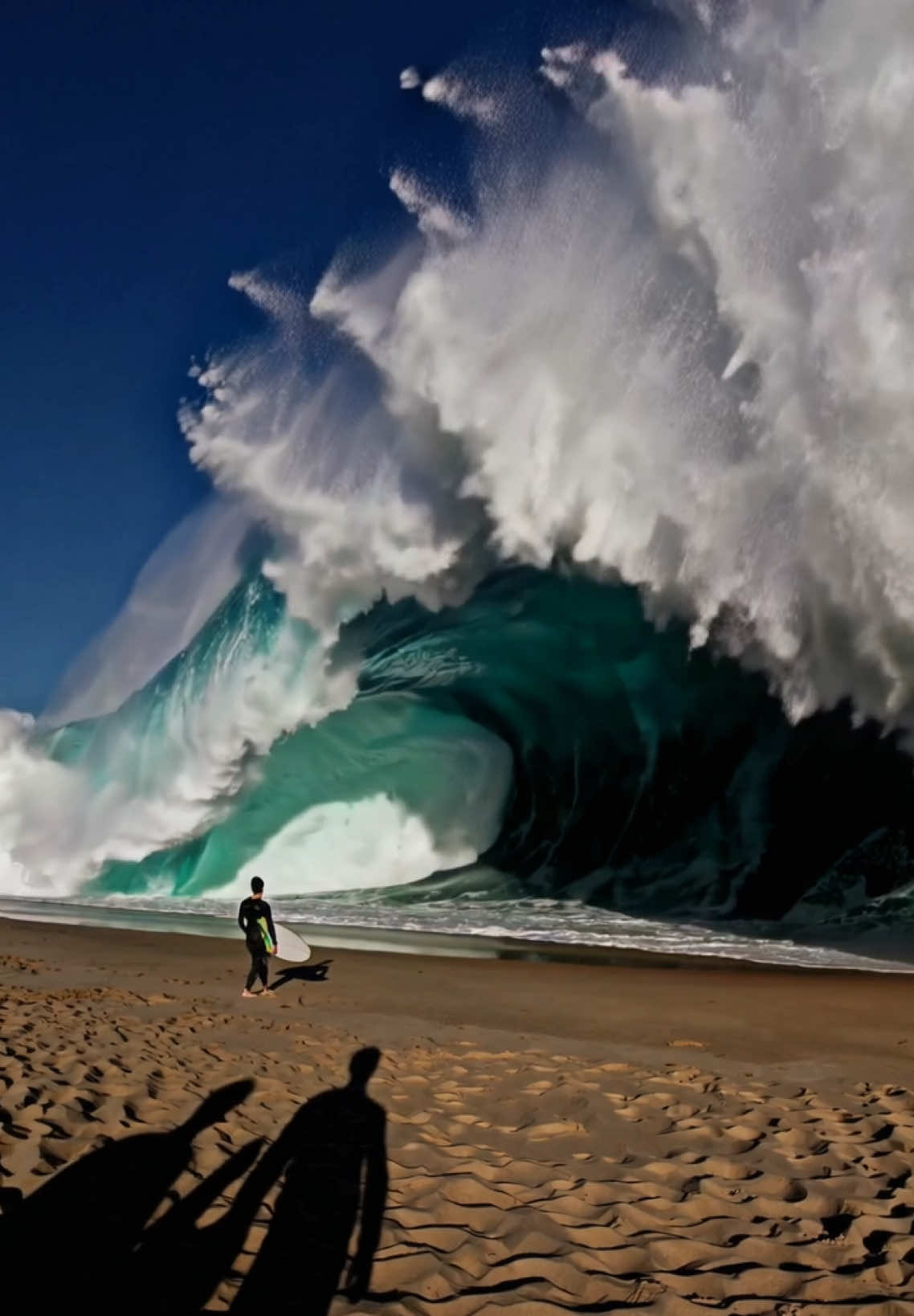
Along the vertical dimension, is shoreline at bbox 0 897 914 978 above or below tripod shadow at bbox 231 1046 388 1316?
below

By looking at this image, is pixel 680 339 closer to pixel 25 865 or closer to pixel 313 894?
pixel 313 894

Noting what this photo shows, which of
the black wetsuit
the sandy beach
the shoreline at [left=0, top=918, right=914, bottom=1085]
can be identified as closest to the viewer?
the sandy beach

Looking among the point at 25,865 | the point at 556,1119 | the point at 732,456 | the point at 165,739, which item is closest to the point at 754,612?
the point at 732,456

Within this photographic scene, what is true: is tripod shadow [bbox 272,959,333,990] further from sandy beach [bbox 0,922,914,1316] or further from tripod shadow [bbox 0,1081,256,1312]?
tripod shadow [bbox 0,1081,256,1312]

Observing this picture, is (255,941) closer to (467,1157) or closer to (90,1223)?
(467,1157)

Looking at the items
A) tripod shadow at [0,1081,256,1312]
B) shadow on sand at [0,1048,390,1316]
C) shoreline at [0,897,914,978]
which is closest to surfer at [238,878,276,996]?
shoreline at [0,897,914,978]

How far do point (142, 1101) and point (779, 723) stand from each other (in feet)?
38.5

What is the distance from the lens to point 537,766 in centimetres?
1714

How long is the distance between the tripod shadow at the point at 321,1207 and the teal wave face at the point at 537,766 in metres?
9.45

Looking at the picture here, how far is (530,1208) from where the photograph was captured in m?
2.96

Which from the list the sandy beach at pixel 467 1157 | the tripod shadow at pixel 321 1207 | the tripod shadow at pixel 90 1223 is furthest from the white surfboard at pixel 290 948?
the tripod shadow at pixel 90 1223

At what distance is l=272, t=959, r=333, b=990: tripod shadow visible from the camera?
7.68 m

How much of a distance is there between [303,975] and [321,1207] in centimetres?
530

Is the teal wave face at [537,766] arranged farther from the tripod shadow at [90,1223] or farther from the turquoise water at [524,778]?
the tripod shadow at [90,1223]
